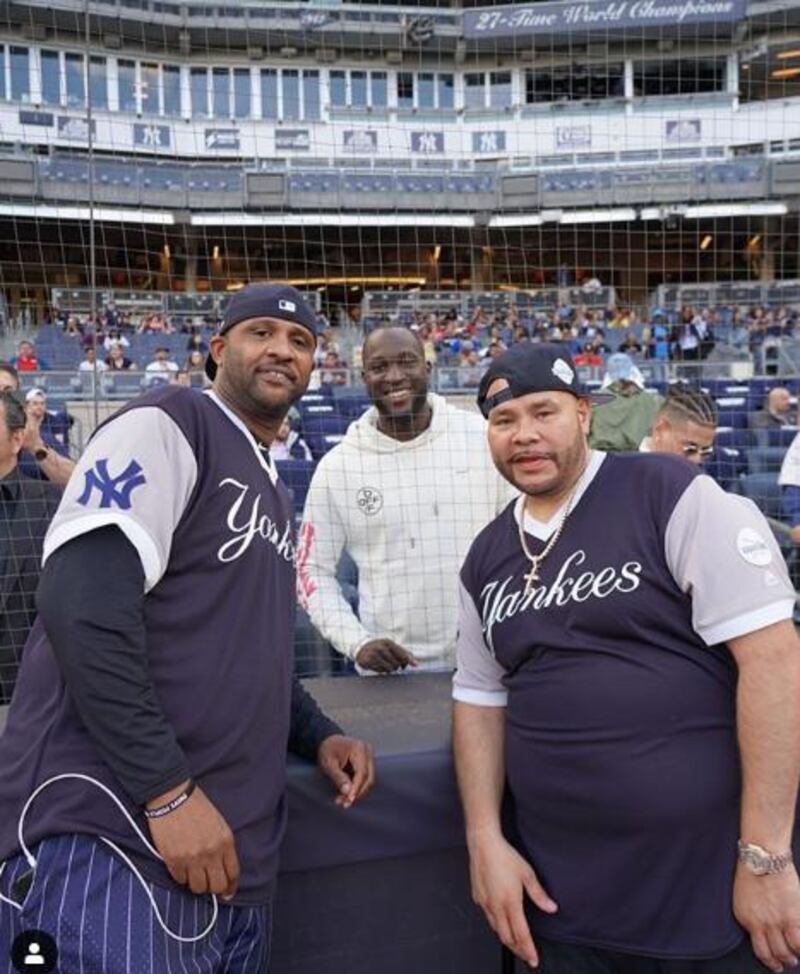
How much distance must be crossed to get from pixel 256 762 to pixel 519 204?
90.9 feet

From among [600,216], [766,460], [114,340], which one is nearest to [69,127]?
[114,340]

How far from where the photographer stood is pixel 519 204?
89.0ft

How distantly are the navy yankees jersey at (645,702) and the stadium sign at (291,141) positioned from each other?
27.9 meters

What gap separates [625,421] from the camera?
5066mm

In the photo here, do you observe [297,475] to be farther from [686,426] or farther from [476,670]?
[476,670]

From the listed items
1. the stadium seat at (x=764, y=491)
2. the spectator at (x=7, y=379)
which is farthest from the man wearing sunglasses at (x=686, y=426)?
the spectator at (x=7, y=379)

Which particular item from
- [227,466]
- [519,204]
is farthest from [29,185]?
[227,466]

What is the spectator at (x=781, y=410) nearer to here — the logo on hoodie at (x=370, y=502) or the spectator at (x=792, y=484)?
the spectator at (x=792, y=484)

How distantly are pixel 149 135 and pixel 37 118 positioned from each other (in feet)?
13.8

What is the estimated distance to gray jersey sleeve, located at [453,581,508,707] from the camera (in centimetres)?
158

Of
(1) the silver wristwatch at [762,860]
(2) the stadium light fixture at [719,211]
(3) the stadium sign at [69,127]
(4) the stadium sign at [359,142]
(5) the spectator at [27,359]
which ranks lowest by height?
(1) the silver wristwatch at [762,860]

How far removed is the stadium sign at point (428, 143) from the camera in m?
29.1

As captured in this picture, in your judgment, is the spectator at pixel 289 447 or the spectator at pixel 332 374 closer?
the spectator at pixel 289 447

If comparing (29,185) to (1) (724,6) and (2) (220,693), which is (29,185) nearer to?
(2) (220,693)
